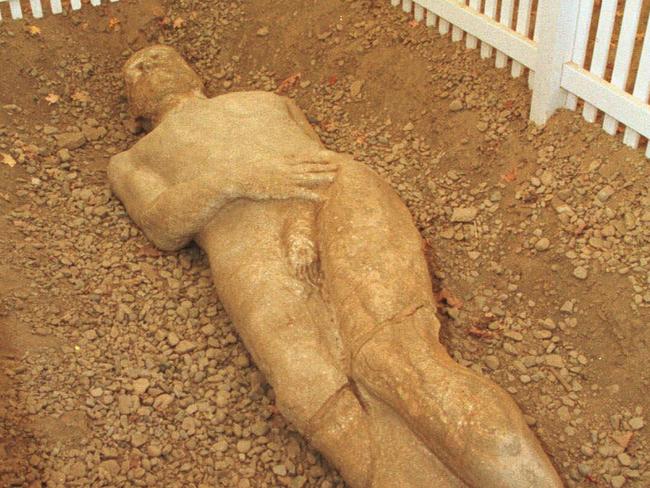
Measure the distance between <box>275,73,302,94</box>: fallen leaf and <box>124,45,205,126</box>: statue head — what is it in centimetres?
77

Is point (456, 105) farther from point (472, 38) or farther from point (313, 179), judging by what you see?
point (313, 179)

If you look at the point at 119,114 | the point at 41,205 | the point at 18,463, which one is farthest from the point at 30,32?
the point at 18,463

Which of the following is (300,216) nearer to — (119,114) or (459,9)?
(459,9)

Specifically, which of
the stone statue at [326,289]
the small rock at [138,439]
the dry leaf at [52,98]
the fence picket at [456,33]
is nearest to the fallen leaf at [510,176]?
the stone statue at [326,289]

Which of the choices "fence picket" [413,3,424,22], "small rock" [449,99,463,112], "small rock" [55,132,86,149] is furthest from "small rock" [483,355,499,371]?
"small rock" [55,132,86,149]

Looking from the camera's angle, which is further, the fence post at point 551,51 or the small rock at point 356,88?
the small rock at point 356,88

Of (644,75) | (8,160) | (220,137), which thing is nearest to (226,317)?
(220,137)

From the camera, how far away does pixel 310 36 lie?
590cm

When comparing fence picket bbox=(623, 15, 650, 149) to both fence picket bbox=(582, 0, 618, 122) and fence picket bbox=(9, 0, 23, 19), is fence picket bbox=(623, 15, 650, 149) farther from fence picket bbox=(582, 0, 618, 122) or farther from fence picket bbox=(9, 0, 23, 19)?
fence picket bbox=(9, 0, 23, 19)

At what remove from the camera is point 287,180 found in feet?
13.6

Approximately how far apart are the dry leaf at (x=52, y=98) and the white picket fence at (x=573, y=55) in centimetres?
284

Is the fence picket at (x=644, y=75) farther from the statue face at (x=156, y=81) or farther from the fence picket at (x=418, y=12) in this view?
the statue face at (x=156, y=81)

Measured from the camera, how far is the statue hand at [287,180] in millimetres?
4109

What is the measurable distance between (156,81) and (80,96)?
936 mm
